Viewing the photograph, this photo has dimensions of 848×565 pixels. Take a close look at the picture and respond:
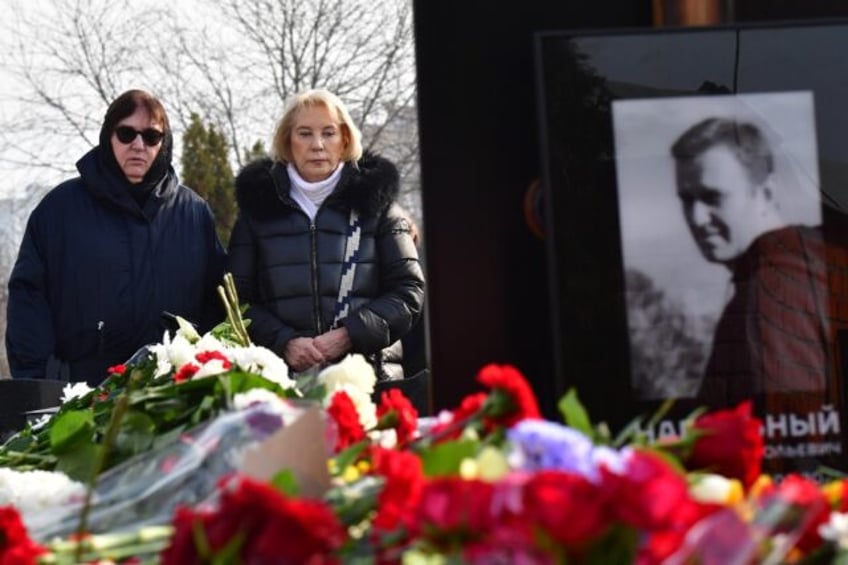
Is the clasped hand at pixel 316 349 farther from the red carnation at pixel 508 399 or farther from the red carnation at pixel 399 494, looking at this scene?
the red carnation at pixel 399 494

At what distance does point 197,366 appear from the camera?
2.29 metres

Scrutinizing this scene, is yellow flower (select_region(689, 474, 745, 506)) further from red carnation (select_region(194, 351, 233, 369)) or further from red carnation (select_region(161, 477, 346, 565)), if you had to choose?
red carnation (select_region(194, 351, 233, 369))

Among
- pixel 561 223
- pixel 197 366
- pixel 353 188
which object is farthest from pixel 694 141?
pixel 353 188

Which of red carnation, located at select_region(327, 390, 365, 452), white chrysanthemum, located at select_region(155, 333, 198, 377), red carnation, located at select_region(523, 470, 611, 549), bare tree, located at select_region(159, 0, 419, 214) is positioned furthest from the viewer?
bare tree, located at select_region(159, 0, 419, 214)

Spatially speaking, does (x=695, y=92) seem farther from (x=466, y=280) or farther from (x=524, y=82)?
(x=466, y=280)

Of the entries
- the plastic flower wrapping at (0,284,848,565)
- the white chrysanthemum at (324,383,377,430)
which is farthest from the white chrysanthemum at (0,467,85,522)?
the white chrysanthemum at (324,383,377,430)

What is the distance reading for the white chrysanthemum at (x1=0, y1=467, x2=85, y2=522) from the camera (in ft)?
5.47

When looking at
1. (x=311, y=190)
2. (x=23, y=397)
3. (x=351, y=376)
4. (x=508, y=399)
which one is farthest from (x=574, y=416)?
(x=311, y=190)

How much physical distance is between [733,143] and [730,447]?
430 mm

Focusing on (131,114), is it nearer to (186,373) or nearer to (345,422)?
(186,373)

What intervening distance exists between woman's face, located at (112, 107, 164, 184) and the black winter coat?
0.23ft

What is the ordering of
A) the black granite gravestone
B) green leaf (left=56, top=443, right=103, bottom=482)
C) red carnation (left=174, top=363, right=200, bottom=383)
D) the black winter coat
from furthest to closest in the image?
the black winter coat → the black granite gravestone → red carnation (left=174, top=363, right=200, bottom=383) → green leaf (left=56, top=443, right=103, bottom=482)

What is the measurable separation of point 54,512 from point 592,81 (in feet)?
2.27

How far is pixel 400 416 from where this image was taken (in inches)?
64.2
